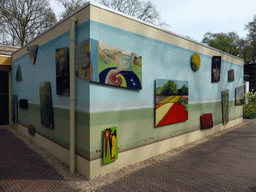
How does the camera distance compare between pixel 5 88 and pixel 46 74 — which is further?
pixel 5 88

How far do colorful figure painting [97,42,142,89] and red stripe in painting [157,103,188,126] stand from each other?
4.83 feet

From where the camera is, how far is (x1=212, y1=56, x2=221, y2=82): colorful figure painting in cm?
753

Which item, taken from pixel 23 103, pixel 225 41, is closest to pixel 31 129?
pixel 23 103

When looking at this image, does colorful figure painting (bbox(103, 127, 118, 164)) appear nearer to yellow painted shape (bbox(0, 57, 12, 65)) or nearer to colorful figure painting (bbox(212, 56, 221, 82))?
colorful figure painting (bbox(212, 56, 221, 82))

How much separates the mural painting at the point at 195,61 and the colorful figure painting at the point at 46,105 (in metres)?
4.83

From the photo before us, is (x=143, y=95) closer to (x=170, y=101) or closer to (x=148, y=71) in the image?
(x=148, y=71)

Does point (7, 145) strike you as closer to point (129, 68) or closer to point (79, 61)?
point (79, 61)

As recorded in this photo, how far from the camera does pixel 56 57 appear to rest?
4648 mm

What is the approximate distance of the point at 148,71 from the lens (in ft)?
15.8

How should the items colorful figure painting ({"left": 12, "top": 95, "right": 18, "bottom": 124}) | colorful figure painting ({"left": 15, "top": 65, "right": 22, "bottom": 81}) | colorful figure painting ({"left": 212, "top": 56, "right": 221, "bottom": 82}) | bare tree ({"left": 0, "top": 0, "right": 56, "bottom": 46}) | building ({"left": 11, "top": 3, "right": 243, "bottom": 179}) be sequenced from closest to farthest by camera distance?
building ({"left": 11, "top": 3, "right": 243, "bottom": 179}), colorful figure painting ({"left": 15, "top": 65, "right": 22, "bottom": 81}), colorful figure painting ({"left": 212, "top": 56, "right": 221, "bottom": 82}), colorful figure painting ({"left": 12, "top": 95, "right": 18, "bottom": 124}), bare tree ({"left": 0, "top": 0, "right": 56, "bottom": 46})

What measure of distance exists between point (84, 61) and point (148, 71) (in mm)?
1842

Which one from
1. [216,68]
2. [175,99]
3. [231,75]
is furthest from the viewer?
[231,75]

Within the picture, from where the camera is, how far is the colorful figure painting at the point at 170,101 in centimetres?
508

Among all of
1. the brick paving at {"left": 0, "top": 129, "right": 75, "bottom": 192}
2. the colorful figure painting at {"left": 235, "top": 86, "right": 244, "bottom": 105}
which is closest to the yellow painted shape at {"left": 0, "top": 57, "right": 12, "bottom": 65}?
the brick paving at {"left": 0, "top": 129, "right": 75, "bottom": 192}
